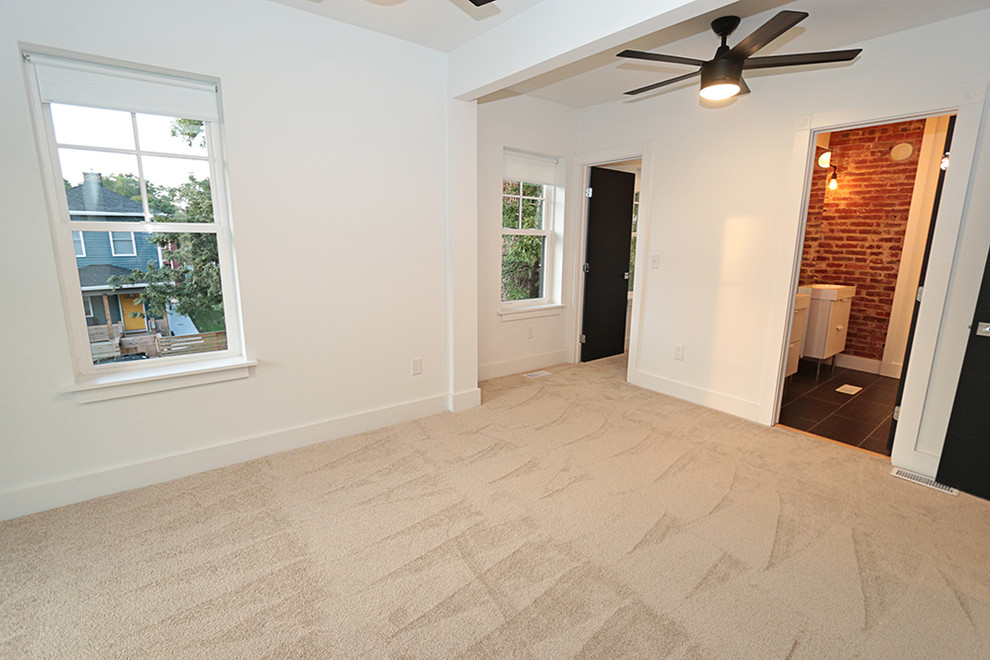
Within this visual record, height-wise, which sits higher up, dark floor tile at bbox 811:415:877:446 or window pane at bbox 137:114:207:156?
window pane at bbox 137:114:207:156

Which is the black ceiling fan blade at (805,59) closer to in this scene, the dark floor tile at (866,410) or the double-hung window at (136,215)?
the dark floor tile at (866,410)

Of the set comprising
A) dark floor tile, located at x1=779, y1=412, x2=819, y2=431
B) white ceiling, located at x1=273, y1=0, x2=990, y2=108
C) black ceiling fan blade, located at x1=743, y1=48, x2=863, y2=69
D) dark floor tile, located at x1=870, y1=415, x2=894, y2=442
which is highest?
white ceiling, located at x1=273, y1=0, x2=990, y2=108

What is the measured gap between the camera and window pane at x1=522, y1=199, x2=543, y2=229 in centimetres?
460

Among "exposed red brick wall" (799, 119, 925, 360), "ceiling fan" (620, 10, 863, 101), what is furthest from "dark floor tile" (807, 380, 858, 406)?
"ceiling fan" (620, 10, 863, 101)

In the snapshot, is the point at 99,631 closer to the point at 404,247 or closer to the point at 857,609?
the point at 404,247

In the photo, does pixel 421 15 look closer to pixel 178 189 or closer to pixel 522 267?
pixel 178 189

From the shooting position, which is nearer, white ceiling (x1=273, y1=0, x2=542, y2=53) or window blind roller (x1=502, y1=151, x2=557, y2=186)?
white ceiling (x1=273, y1=0, x2=542, y2=53)

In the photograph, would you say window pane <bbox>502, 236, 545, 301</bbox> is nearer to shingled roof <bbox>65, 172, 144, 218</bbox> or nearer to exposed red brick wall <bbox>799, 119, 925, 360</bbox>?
shingled roof <bbox>65, 172, 144, 218</bbox>

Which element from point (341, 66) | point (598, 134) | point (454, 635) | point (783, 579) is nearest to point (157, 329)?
point (341, 66)

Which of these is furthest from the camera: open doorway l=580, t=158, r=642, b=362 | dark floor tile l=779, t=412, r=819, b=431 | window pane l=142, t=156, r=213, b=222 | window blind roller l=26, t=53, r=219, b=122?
open doorway l=580, t=158, r=642, b=362

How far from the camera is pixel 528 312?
461 cm

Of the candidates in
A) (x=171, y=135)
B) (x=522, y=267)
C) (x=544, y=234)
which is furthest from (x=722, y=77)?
(x=171, y=135)

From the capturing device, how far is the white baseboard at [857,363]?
467cm

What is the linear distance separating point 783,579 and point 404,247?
9.17ft
